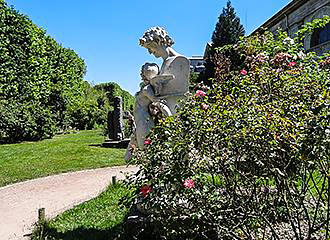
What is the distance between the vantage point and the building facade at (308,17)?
15612 mm

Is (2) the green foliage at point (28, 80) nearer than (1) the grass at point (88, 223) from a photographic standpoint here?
No

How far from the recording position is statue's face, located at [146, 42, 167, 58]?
341cm

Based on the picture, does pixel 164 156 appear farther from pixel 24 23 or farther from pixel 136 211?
pixel 24 23

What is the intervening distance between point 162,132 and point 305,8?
18.5 metres

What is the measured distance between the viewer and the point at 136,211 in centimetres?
324

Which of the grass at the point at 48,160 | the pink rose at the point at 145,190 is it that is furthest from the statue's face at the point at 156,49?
the grass at the point at 48,160

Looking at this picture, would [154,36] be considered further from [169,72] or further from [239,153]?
[239,153]

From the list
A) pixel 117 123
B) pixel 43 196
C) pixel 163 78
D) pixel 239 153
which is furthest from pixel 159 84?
pixel 117 123

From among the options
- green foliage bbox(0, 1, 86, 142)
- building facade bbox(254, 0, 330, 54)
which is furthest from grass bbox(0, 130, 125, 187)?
building facade bbox(254, 0, 330, 54)

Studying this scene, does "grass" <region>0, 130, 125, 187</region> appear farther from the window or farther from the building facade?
the window

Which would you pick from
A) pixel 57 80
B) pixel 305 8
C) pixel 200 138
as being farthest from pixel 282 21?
pixel 200 138

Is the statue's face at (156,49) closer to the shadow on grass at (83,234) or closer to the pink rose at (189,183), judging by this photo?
the pink rose at (189,183)

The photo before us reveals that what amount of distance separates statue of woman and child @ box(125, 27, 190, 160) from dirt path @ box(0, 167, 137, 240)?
71 cm

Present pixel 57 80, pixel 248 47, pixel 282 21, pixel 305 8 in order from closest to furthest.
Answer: pixel 248 47
pixel 305 8
pixel 282 21
pixel 57 80
